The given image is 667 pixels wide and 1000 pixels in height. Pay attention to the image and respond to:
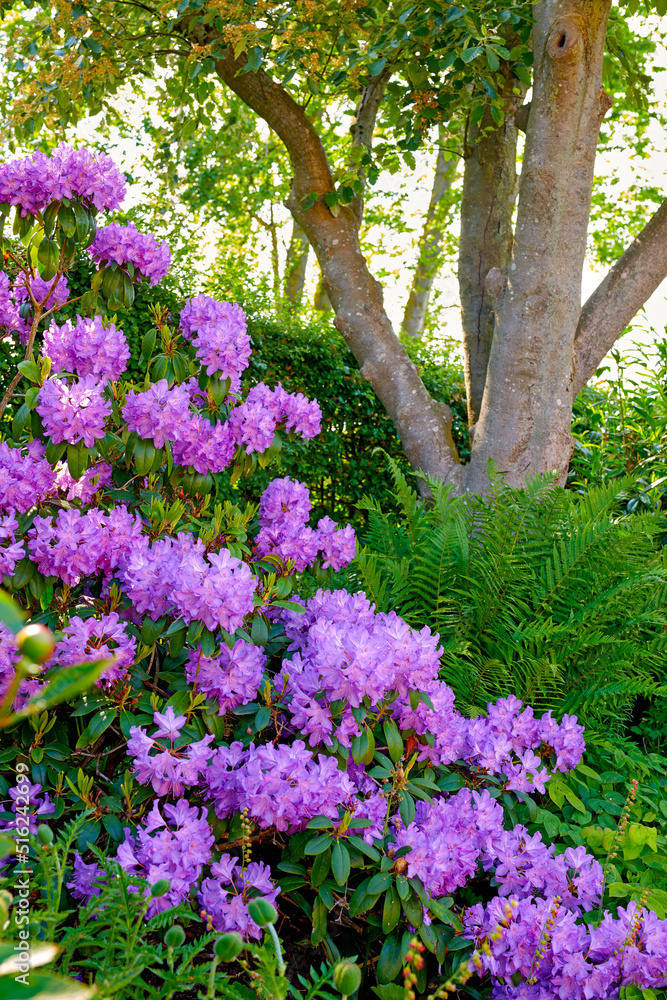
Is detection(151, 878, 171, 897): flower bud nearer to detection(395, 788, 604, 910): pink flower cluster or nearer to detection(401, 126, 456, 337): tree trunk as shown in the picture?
detection(395, 788, 604, 910): pink flower cluster

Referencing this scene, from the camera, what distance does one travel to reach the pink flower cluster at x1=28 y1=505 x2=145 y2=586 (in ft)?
6.00

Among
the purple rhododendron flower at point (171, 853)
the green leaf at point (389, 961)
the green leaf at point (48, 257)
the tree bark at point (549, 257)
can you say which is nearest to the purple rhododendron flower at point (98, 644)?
the purple rhododendron flower at point (171, 853)

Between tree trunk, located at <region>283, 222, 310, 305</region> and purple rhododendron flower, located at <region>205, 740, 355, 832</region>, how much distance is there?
1144cm

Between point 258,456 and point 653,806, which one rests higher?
point 258,456

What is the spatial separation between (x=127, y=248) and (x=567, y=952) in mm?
2243

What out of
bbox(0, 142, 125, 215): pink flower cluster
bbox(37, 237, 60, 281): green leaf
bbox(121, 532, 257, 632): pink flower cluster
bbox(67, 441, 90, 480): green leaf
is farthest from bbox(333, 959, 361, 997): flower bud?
bbox(0, 142, 125, 215): pink flower cluster

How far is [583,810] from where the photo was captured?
2.17 metres

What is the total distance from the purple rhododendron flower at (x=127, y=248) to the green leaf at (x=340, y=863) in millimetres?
1842

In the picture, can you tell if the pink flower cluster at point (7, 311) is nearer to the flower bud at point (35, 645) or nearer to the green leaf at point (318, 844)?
the green leaf at point (318, 844)

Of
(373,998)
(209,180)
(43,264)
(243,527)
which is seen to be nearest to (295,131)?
(43,264)

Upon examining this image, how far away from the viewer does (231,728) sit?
2018 millimetres

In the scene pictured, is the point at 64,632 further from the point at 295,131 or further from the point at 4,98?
the point at 4,98

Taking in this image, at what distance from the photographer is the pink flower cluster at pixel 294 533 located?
2369 mm

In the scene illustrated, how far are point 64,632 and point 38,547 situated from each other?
0.71 feet
